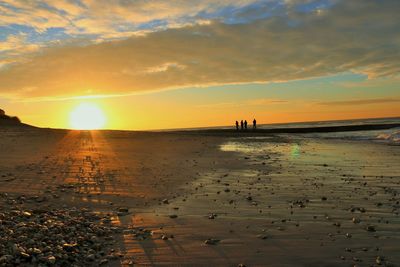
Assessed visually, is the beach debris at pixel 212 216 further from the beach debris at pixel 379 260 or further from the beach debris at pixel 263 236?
the beach debris at pixel 379 260

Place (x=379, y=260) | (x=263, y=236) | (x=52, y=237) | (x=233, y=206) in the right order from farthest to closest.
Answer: (x=233, y=206) < (x=263, y=236) < (x=52, y=237) < (x=379, y=260)

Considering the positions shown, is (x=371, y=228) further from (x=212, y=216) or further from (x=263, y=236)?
(x=212, y=216)

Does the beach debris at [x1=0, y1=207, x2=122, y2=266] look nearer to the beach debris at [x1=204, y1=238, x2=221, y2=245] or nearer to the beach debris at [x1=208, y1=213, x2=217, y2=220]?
the beach debris at [x1=204, y1=238, x2=221, y2=245]

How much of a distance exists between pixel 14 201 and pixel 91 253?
4746mm

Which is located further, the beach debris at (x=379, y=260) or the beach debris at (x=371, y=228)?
the beach debris at (x=371, y=228)

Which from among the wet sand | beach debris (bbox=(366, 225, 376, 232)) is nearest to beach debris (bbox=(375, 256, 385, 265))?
the wet sand

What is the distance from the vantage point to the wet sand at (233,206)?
7340 mm

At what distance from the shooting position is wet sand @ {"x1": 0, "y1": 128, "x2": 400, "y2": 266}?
24.1 feet

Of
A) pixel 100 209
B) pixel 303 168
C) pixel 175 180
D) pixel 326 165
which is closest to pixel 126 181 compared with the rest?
pixel 175 180

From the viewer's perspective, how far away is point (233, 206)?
11.4m

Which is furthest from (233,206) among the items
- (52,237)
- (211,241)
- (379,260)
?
(52,237)

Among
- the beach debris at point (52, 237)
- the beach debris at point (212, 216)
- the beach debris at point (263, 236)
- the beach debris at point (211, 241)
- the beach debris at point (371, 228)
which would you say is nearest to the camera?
the beach debris at point (52, 237)

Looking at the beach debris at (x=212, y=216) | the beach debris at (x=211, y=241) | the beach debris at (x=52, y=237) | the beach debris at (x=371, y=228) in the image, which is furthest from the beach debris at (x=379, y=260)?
the beach debris at (x=52, y=237)

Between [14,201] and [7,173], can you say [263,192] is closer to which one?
[14,201]
